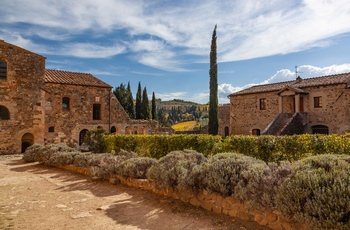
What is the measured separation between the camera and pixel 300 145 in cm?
676

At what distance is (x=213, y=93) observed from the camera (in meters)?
23.7

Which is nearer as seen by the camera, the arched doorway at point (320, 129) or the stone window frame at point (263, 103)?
the arched doorway at point (320, 129)

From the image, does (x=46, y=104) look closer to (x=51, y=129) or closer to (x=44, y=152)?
(x=51, y=129)

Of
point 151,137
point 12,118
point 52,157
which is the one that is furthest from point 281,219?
point 12,118

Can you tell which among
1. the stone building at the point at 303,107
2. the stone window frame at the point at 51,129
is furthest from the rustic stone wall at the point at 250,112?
the stone window frame at the point at 51,129

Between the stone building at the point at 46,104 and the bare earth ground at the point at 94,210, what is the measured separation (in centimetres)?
1225

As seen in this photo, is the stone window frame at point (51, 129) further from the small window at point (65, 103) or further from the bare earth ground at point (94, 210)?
the bare earth ground at point (94, 210)

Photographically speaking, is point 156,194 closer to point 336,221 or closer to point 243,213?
point 243,213

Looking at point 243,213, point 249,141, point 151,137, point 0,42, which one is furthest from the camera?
point 0,42

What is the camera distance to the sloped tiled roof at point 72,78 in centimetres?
2211

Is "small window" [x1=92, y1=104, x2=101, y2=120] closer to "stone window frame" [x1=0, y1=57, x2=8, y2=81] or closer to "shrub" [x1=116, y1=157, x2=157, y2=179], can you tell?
"stone window frame" [x1=0, y1=57, x2=8, y2=81]

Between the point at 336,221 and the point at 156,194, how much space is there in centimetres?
449

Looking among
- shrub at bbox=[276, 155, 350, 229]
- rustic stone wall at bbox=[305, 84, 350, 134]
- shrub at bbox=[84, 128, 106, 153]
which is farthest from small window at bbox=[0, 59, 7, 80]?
rustic stone wall at bbox=[305, 84, 350, 134]

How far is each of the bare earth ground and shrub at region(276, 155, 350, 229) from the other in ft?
3.28
